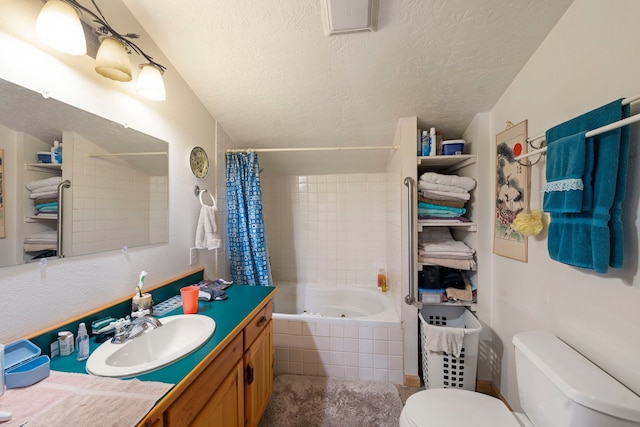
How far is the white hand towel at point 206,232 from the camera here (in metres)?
1.67

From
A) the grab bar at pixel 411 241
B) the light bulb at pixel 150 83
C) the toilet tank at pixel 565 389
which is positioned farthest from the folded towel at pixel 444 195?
the light bulb at pixel 150 83

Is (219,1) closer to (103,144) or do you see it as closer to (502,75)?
A: (103,144)

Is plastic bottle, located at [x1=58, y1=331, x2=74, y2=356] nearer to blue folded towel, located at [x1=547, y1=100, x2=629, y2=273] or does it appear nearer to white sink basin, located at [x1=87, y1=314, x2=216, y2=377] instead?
white sink basin, located at [x1=87, y1=314, x2=216, y2=377]

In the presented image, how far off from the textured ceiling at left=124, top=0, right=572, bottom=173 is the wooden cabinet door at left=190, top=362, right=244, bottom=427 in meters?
1.69

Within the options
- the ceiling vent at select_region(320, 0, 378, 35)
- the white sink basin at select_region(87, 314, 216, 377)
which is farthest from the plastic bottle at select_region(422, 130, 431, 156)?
the white sink basin at select_region(87, 314, 216, 377)

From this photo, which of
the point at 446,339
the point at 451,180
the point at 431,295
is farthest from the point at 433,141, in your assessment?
the point at 446,339

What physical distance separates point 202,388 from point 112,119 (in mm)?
1272

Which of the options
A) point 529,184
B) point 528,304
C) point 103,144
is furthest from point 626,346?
point 103,144

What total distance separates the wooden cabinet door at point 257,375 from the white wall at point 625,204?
1.48 m

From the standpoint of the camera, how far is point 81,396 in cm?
62

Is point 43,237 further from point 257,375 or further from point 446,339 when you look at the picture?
point 446,339

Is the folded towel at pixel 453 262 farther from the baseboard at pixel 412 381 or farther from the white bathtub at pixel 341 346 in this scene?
the baseboard at pixel 412 381

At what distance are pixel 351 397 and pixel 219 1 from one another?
252 centimetres

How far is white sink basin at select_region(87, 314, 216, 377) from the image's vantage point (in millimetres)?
749
